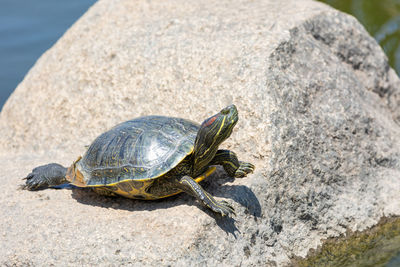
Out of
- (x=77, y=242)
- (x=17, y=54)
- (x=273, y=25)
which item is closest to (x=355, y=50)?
(x=273, y=25)

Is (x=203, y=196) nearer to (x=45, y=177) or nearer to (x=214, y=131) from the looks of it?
(x=214, y=131)

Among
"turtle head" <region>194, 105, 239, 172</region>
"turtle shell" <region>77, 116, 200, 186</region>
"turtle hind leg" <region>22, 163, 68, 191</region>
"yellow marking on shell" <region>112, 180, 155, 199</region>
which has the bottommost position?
"turtle hind leg" <region>22, 163, 68, 191</region>

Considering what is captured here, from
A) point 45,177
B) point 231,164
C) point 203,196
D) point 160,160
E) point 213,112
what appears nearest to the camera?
point 203,196

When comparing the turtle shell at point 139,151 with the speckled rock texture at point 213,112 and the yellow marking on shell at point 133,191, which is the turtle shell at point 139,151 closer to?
the yellow marking on shell at point 133,191

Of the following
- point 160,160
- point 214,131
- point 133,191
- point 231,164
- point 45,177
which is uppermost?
point 214,131

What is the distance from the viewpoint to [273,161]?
4.07m

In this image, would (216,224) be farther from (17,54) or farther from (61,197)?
(17,54)

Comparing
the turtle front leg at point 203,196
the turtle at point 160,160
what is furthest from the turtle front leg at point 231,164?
the turtle front leg at point 203,196

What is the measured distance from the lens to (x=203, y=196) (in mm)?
3523

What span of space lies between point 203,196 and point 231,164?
480 mm

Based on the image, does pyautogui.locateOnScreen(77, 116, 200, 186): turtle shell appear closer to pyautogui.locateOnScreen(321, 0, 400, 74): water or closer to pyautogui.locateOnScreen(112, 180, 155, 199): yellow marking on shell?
pyautogui.locateOnScreen(112, 180, 155, 199): yellow marking on shell

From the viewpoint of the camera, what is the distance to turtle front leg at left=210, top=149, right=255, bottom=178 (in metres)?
3.91

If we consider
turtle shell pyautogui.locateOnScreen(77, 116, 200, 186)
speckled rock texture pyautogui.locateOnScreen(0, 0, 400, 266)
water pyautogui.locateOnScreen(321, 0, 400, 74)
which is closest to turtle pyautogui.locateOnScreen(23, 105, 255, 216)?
turtle shell pyautogui.locateOnScreen(77, 116, 200, 186)

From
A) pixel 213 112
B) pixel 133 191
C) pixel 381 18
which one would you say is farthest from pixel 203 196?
pixel 381 18
